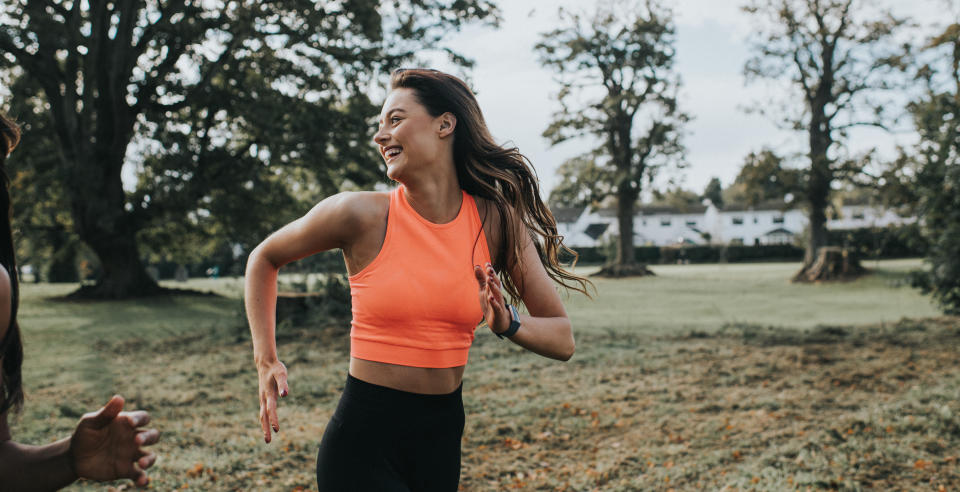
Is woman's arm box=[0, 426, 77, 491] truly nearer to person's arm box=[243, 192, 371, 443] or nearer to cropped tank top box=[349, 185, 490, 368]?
person's arm box=[243, 192, 371, 443]

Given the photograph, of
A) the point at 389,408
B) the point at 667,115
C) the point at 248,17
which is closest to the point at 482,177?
the point at 389,408

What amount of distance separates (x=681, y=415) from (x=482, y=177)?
229 inches

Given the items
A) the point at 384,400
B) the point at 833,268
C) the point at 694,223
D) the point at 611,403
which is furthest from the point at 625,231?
the point at 694,223

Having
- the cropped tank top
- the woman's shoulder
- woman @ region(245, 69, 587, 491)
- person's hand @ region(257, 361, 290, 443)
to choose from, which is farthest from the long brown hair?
person's hand @ region(257, 361, 290, 443)

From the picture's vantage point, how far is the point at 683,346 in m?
12.4

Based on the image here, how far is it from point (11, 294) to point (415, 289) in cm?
118

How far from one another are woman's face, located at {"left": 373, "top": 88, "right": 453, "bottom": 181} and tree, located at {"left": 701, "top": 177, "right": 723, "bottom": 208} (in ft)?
Result: 427

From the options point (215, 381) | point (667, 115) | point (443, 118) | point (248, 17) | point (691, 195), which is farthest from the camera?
point (691, 195)

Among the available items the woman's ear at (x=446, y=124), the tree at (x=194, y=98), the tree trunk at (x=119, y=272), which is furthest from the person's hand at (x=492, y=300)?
the tree trunk at (x=119, y=272)

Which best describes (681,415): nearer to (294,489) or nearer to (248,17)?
(294,489)

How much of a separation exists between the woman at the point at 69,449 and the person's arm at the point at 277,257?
505mm

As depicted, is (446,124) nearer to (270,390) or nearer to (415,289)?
(415,289)

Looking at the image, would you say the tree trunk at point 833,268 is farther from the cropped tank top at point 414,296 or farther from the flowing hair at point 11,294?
the flowing hair at point 11,294

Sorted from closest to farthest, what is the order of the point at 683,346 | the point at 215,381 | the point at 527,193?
the point at 527,193 → the point at 215,381 → the point at 683,346
